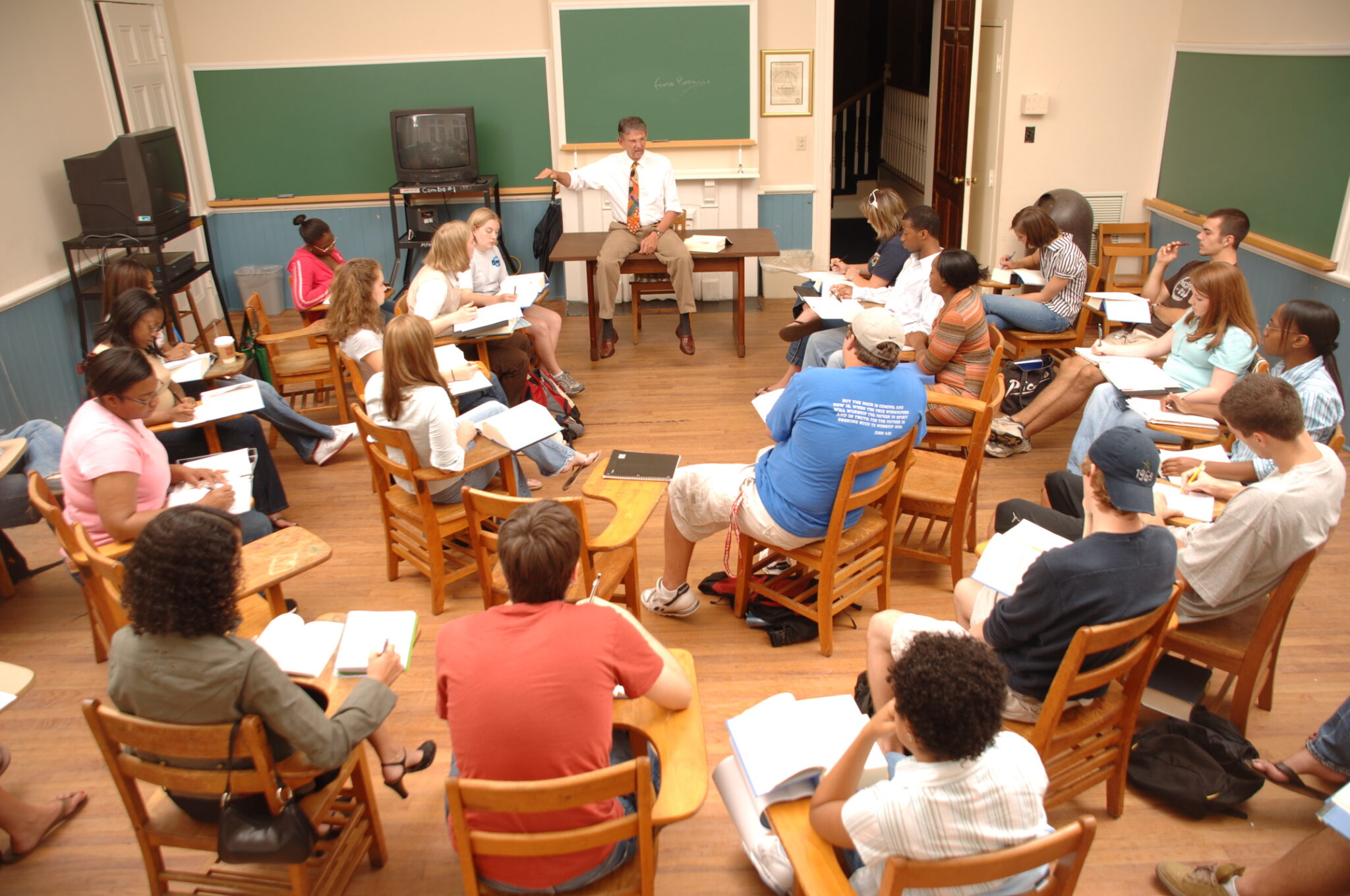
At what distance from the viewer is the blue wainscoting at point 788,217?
7605mm

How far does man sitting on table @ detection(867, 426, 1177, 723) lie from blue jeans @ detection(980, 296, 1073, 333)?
3114 mm

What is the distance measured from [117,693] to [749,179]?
6328 mm

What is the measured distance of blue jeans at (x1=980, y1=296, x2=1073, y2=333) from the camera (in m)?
5.16

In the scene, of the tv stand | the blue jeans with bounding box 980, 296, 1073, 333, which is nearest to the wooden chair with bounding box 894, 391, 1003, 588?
the blue jeans with bounding box 980, 296, 1073, 333

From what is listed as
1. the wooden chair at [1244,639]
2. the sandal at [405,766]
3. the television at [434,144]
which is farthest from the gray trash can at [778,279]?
the sandal at [405,766]

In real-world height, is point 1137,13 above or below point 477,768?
above

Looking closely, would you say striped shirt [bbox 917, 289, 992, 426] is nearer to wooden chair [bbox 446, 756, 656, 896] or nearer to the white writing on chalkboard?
wooden chair [bbox 446, 756, 656, 896]

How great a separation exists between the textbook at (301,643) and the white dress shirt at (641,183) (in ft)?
15.1

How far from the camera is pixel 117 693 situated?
1.95 m

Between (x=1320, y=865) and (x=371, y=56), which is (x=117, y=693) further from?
(x=371, y=56)

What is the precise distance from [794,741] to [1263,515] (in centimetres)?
147

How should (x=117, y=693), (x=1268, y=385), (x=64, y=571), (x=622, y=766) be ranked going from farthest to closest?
(x=64, y=571) → (x=1268, y=385) → (x=117, y=693) → (x=622, y=766)


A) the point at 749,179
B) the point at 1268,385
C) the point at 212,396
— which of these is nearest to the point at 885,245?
the point at 749,179

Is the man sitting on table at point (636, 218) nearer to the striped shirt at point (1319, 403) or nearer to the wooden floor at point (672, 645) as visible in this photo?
the wooden floor at point (672, 645)
